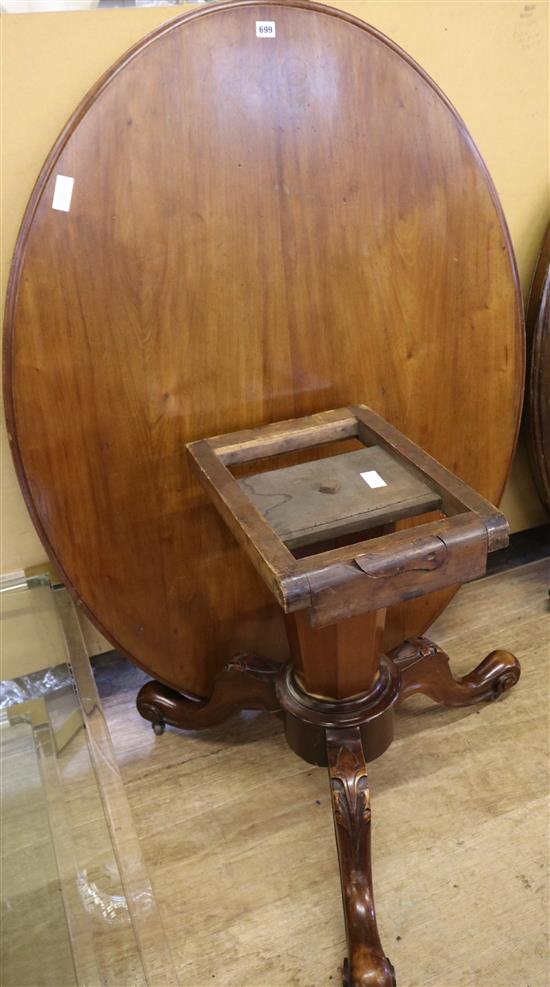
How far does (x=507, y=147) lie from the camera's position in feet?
4.94

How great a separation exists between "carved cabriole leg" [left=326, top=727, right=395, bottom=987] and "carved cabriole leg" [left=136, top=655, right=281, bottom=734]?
0.60 ft

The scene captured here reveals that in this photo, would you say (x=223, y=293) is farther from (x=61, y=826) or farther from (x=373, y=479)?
(x=61, y=826)

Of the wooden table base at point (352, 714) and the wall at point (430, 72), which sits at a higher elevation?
the wall at point (430, 72)

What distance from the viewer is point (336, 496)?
1120mm

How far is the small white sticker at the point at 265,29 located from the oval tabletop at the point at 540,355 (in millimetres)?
677

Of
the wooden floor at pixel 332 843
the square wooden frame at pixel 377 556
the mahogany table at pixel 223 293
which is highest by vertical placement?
the mahogany table at pixel 223 293

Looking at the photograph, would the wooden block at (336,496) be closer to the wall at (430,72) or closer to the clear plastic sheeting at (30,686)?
the wall at (430,72)

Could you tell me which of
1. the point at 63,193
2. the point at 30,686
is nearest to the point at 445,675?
the point at 30,686

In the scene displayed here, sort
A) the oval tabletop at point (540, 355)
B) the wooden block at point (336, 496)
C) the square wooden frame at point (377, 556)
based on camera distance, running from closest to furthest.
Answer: the square wooden frame at point (377, 556) < the wooden block at point (336, 496) < the oval tabletop at point (540, 355)

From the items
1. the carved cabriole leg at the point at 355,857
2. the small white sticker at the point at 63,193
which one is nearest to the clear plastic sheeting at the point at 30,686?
the carved cabriole leg at the point at 355,857

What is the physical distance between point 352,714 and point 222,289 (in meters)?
0.67

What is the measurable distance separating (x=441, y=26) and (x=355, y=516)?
0.85m

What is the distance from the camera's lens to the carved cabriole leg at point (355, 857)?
3.58ft

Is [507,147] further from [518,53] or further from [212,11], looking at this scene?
[212,11]
